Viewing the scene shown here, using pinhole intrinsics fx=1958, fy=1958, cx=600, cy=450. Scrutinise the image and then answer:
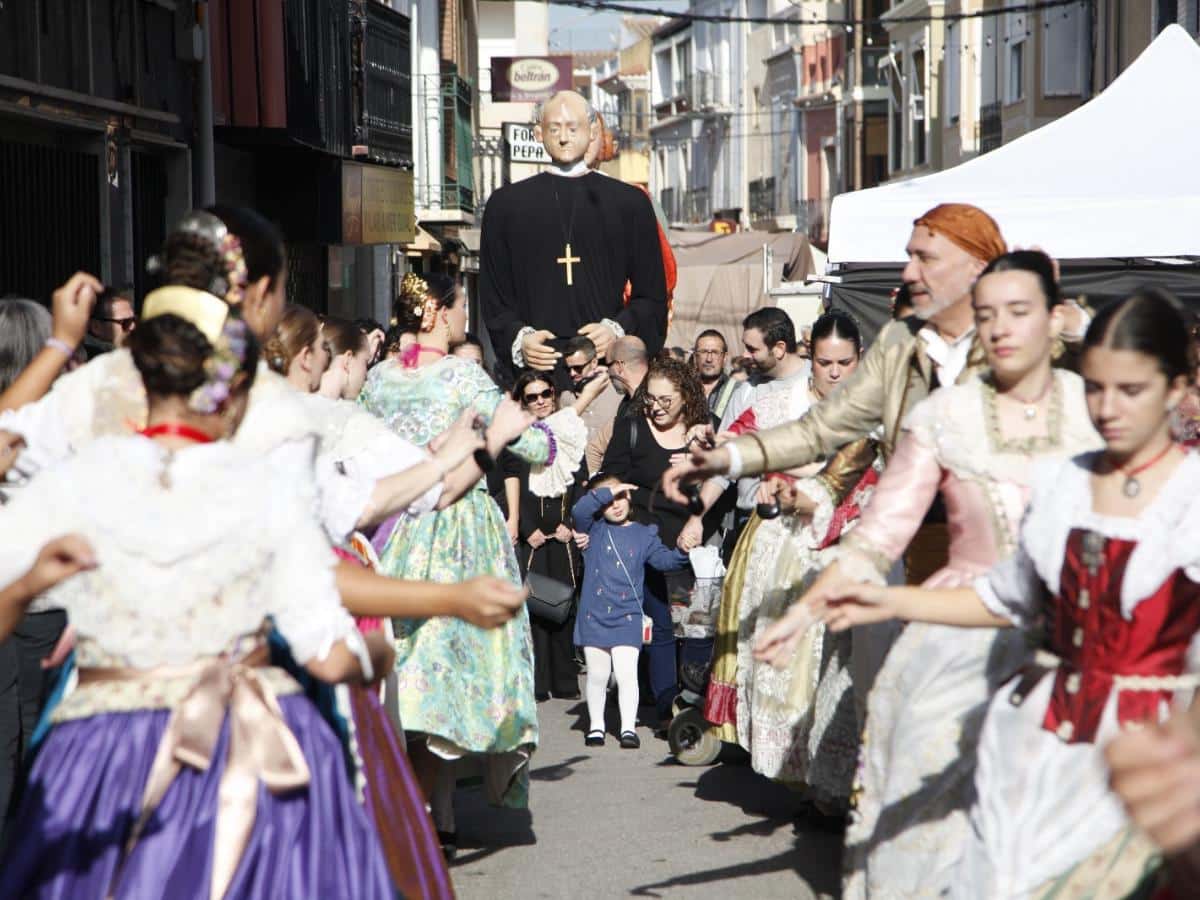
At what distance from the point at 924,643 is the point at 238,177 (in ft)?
41.7

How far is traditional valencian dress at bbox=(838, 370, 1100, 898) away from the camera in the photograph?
485 centimetres

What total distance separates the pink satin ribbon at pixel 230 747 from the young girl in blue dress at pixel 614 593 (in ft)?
17.8

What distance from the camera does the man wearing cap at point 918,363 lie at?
5.38 m

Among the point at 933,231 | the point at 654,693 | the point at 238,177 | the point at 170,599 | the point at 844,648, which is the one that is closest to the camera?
the point at 170,599

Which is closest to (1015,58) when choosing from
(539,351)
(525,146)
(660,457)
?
(525,146)

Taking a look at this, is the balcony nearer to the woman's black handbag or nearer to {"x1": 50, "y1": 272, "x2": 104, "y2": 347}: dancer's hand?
the woman's black handbag

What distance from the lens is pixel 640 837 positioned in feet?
24.7

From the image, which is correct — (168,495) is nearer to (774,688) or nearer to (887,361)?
(887,361)

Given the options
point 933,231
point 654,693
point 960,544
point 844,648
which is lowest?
point 654,693

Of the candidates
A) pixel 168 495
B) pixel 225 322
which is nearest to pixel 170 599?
pixel 168 495

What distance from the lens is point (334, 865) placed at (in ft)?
13.0

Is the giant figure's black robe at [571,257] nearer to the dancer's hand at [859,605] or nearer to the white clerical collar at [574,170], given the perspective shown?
the white clerical collar at [574,170]

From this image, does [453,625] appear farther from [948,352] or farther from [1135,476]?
[1135,476]

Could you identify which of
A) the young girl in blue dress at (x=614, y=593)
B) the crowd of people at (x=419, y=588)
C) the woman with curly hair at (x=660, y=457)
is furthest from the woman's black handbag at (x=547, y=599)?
the crowd of people at (x=419, y=588)
